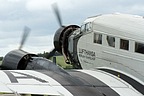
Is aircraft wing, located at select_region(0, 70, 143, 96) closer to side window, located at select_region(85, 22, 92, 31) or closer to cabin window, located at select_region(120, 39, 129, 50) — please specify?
cabin window, located at select_region(120, 39, 129, 50)

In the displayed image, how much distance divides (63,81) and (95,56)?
118 inches

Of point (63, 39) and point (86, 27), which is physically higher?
point (86, 27)

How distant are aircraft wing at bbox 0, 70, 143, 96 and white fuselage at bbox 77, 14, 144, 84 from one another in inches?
19.0

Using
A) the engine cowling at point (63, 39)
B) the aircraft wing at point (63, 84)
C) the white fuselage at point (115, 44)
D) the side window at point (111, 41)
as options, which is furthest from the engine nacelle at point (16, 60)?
the side window at point (111, 41)

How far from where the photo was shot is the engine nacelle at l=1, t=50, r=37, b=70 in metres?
13.1

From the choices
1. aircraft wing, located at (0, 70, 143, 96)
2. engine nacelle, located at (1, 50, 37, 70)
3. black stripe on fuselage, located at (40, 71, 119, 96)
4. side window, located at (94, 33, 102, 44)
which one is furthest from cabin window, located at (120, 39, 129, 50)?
engine nacelle, located at (1, 50, 37, 70)

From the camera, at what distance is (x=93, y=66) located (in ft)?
42.7

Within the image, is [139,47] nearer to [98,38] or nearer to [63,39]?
[98,38]

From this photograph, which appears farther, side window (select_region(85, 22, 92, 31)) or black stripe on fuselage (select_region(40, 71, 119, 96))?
side window (select_region(85, 22, 92, 31))

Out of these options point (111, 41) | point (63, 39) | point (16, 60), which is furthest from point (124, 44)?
point (63, 39)

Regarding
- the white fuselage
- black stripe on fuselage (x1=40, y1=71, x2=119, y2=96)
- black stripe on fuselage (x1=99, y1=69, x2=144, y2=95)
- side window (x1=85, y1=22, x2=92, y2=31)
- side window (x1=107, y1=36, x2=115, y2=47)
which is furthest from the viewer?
side window (x1=85, y1=22, x2=92, y2=31)

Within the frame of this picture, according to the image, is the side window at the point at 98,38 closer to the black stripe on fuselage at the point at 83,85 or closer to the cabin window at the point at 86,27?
the cabin window at the point at 86,27

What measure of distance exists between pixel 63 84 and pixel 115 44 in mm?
2728

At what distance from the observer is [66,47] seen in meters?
15.4
